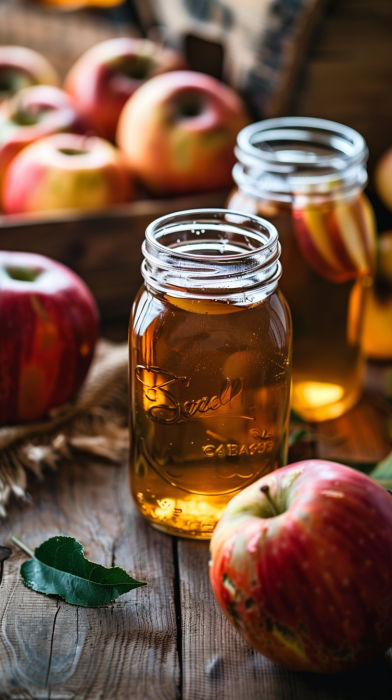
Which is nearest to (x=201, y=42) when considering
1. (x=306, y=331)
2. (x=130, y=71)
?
(x=130, y=71)

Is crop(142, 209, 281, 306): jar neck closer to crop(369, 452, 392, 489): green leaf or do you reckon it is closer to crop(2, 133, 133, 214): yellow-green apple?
crop(369, 452, 392, 489): green leaf

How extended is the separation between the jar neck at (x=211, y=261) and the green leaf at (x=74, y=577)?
24cm

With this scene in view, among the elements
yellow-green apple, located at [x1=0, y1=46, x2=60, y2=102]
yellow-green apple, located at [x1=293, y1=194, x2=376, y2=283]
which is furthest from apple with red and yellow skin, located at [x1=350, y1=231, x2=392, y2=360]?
yellow-green apple, located at [x1=0, y1=46, x2=60, y2=102]

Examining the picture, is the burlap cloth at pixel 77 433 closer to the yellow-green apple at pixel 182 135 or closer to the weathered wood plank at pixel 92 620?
the weathered wood plank at pixel 92 620

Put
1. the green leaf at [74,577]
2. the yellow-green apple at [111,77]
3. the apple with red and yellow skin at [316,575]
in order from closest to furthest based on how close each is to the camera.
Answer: the apple with red and yellow skin at [316,575] → the green leaf at [74,577] → the yellow-green apple at [111,77]

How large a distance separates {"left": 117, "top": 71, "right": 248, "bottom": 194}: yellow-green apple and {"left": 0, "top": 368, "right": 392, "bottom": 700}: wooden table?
54cm

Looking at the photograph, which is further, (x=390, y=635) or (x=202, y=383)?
(x=202, y=383)

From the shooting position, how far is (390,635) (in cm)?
65

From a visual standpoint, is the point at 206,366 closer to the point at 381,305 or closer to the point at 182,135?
the point at 381,305

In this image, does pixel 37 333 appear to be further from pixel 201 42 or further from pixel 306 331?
pixel 201 42

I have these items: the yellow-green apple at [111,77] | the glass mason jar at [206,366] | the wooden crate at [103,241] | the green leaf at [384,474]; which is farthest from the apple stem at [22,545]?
the yellow-green apple at [111,77]

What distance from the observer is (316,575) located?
0.62m

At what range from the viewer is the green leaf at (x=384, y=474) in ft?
2.72

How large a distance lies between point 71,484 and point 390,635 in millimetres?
403
